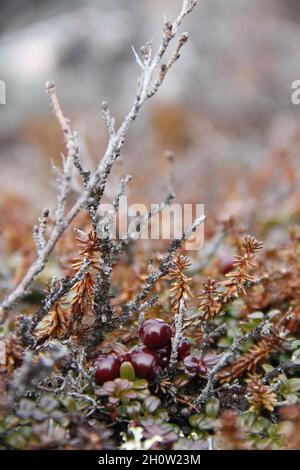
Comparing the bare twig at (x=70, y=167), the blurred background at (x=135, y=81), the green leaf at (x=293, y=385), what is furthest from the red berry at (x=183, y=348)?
the blurred background at (x=135, y=81)

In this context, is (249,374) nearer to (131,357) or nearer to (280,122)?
(131,357)

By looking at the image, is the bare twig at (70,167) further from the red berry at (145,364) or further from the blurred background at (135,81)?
A: the blurred background at (135,81)

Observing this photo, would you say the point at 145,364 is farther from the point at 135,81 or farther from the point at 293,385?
the point at 135,81

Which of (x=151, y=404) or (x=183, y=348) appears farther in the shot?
(x=183, y=348)

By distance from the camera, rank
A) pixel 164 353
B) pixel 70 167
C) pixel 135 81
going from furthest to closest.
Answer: pixel 135 81, pixel 164 353, pixel 70 167

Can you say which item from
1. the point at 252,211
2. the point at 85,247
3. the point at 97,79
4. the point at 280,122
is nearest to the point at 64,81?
the point at 97,79

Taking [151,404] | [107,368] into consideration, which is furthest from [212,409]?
[107,368]


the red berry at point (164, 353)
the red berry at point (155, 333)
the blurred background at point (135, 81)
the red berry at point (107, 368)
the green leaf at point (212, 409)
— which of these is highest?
the blurred background at point (135, 81)

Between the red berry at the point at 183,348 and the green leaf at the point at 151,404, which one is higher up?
the red berry at the point at 183,348
